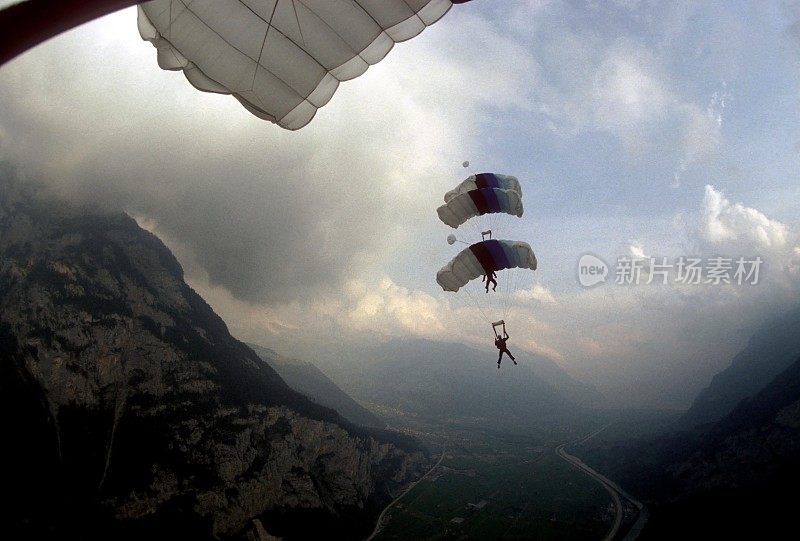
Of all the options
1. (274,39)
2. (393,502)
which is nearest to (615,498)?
(393,502)

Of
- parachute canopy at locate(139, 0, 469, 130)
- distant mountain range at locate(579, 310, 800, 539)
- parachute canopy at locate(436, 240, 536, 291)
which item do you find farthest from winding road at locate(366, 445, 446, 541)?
parachute canopy at locate(139, 0, 469, 130)

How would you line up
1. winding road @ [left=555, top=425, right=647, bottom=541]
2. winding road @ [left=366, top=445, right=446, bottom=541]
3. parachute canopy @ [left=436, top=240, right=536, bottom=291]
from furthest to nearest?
winding road @ [left=366, top=445, right=446, bottom=541] → winding road @ [left=555, top=425, right=647, bottom=541] → parachute canopy @ [left=436, top=240, right=536, bottom=291]

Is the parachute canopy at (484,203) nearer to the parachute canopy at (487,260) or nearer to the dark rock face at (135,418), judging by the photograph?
the parachute canopy at (487,260)

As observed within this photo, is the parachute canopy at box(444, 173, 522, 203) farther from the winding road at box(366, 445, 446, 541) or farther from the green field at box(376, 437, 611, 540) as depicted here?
the winding road at box(366, 445, 446, 541)

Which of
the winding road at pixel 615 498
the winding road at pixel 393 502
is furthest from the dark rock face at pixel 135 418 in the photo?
the winding road at pixel 615 498

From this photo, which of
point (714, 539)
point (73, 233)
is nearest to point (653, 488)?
point (714, 539)

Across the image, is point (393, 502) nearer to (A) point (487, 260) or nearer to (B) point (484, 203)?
(A) point (487, 260)
